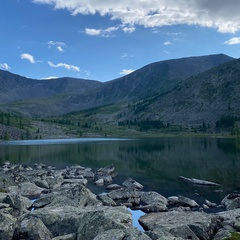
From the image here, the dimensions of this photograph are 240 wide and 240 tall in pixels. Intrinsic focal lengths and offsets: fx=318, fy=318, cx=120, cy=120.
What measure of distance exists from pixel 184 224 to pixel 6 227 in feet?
45.1

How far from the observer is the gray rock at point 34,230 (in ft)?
76.6

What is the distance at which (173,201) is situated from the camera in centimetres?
4041

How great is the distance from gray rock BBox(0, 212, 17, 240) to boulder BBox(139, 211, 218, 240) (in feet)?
34.4

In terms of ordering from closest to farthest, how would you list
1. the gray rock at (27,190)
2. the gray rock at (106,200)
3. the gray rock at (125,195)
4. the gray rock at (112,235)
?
the gray rock at (112,235) < the gray rock at (106,200) < the gray rock at (125,195) < the gray rock at (27,190)

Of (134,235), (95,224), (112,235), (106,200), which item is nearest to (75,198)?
(106,200)

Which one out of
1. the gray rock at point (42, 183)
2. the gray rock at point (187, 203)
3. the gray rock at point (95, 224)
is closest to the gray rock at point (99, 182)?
the gray rock at point (42, 183)

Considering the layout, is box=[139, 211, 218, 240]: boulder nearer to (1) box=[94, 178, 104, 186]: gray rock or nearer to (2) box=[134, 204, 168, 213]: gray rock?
(2) box=[134, 204, 168, 213]: gray rock

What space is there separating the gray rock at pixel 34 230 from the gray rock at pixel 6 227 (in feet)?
2.10

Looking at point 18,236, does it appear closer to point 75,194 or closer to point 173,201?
point 75,194

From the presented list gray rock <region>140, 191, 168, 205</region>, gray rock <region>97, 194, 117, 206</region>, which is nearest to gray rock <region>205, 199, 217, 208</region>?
gray rock <region>140, 191, 168, 205</region>

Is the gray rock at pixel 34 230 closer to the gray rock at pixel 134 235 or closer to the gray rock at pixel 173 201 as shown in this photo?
the gray rock at pixel 134 235

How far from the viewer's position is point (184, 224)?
25672mm

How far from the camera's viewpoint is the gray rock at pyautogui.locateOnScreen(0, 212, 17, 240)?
2310 cm

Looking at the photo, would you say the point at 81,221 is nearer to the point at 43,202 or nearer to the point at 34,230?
the point at 34,230
